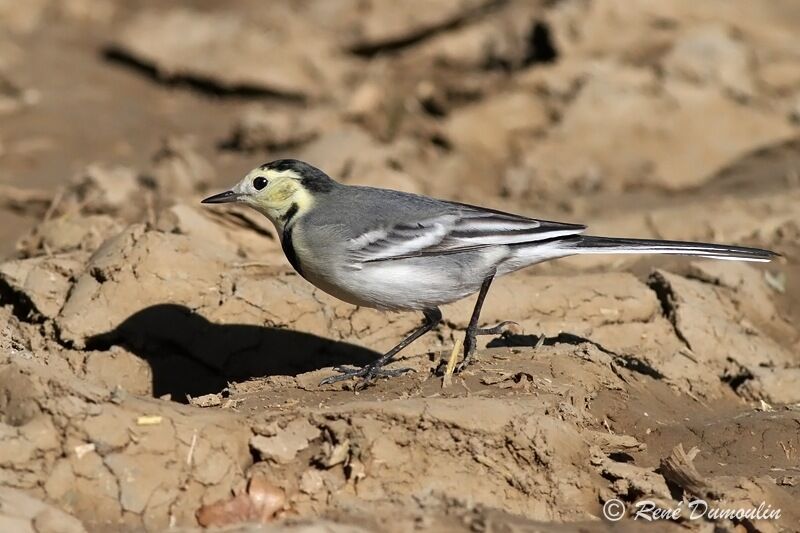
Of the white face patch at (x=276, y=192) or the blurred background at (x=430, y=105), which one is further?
the blurred background at (x=430, y=105)

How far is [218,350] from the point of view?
302 inches

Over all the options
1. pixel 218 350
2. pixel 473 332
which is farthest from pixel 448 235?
pixel 218 350

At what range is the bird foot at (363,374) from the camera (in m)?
6.45

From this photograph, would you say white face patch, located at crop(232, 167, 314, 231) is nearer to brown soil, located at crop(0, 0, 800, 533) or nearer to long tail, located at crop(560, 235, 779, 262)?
brown soil, located at crop(0, 0, 800, 533)

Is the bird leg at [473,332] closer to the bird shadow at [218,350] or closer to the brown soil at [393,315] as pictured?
the brown soil at [393,315]

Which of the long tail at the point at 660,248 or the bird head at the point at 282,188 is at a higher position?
the bird head at the point at 282,188

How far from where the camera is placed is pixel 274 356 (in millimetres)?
7680

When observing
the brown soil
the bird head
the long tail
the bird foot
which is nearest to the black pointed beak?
the bird head

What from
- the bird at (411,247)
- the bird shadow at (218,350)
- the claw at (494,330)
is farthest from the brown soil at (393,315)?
the bird at (411,247)

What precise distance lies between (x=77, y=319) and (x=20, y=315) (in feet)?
1.49

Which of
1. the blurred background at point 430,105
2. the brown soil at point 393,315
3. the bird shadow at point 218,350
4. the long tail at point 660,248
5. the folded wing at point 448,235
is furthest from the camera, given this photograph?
the blurred background at point 430,105

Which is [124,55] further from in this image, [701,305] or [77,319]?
[701,305]

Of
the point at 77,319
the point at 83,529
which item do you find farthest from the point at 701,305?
the point at 83,529

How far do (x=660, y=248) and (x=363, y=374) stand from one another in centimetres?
181
